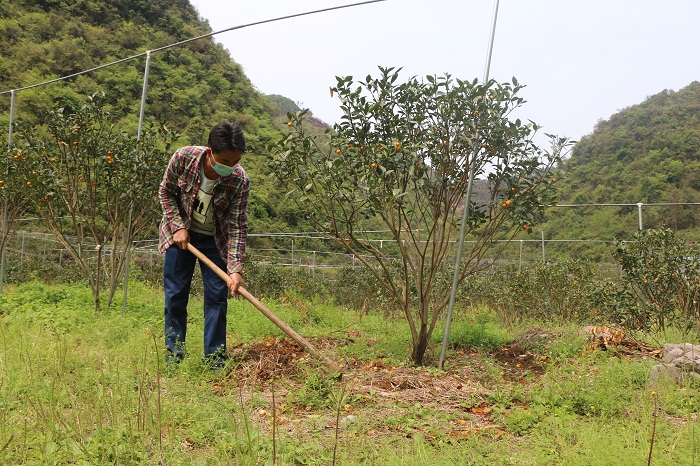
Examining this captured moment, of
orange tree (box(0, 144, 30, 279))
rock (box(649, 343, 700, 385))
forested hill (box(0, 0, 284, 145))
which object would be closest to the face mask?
rock (box(649, 343, 700, 385))

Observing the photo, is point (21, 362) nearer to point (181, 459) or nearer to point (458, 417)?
point (181, 459)

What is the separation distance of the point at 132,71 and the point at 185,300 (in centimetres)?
2775

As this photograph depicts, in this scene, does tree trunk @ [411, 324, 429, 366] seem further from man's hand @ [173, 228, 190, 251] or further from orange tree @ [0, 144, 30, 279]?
orange tree @ [0, 144, 30, 279]

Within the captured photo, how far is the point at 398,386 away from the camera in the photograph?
10.5 ft

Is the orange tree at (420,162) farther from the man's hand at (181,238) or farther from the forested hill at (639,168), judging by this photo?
the forested hill at (639,168)

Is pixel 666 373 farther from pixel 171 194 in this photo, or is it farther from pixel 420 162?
pixel 171 194

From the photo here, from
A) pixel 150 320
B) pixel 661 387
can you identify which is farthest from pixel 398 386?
pixel 150 320

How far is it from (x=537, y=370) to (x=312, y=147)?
226 cm

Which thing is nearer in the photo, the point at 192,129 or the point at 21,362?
the point at 21,362

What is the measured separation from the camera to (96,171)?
5.82 meters

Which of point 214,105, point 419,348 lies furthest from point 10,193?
point 214,105

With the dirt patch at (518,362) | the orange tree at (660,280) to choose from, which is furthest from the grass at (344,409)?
the orange tree at (660,280)

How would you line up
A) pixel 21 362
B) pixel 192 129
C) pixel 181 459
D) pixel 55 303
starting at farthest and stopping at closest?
pixel 192 129 → pixel 55 303 → pixel 21 362 → pixel 181 459

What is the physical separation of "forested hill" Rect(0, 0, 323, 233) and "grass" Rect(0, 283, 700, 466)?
1892cm
